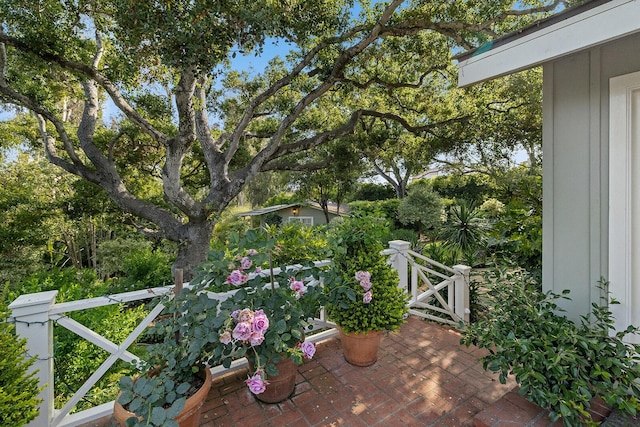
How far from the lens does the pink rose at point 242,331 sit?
186 cm

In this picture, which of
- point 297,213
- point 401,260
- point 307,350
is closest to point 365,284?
point 307,350

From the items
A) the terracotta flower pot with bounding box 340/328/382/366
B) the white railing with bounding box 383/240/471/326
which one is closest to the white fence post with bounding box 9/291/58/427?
the terracotta flower pot with bounding box 340/328/382/366

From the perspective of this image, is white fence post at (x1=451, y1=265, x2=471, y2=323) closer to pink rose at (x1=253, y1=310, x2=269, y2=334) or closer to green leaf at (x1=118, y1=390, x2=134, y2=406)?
pink rose at (x1=253, y1=310, x2=269, y2=334)

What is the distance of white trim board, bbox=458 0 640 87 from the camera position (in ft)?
4.99

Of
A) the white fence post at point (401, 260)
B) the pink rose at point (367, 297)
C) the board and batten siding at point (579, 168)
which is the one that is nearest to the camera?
the board and batten siding at point (579, 168)

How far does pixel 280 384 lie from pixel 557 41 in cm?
302

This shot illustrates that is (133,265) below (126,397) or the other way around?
below

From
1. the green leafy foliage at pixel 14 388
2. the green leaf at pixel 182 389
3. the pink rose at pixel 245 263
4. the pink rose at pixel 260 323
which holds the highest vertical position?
the pink rose at pixel 245 263

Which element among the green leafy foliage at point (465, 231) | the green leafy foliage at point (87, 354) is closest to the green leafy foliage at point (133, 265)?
the green leafy foliage at point (87, 354)

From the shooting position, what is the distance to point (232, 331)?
1967mm

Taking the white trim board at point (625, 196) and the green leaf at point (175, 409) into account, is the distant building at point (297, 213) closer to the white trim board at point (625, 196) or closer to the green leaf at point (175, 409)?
the white trim board at point (625, 196)

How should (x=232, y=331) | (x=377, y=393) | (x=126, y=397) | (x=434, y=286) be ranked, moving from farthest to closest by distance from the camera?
(x=434, y=286)
(x=377, y=393)
(x=232, y=331)
(x=126, y=397)

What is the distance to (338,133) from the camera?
8.24 metres

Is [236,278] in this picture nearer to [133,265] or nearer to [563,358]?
[563,358]
